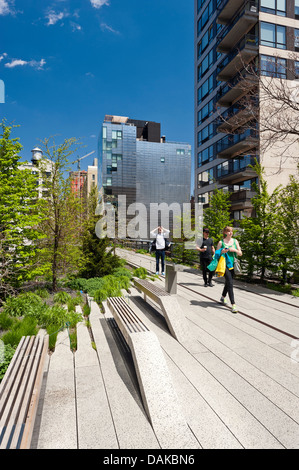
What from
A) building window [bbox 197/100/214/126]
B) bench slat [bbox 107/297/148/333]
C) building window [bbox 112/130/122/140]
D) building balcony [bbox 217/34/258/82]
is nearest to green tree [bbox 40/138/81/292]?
bench slat [bbox 107/297/148/333]

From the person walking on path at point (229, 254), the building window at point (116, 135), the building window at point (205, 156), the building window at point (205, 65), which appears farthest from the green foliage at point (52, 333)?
the building window at point (116, 135)

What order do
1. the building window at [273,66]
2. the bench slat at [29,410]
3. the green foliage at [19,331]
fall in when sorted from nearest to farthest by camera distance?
the bench slat at [29,410] < the green foliage at [19,331] < the building window at [273,66]

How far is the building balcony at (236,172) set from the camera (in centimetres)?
2395

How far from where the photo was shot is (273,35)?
74.2 feet

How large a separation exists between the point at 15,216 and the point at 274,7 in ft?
95.9

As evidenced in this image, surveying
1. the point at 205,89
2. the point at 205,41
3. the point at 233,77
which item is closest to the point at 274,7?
the point at 233,77

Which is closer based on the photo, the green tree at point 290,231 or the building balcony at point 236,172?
the green tree at point 290,231

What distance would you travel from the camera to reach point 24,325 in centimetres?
466

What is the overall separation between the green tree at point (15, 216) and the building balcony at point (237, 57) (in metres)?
20.0

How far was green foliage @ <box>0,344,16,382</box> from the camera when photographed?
3.38 metres

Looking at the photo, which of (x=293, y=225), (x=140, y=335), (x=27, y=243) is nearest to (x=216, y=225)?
(x=293, y=225)

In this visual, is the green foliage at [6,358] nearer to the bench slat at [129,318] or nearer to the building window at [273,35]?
the bench slat at [129,318]

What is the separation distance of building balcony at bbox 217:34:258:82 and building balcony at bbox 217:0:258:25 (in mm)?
3092

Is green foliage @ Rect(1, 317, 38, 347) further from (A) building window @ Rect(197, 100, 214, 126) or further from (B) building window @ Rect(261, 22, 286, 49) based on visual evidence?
(A) building window @ Rect(197, 100, 214, 126)
